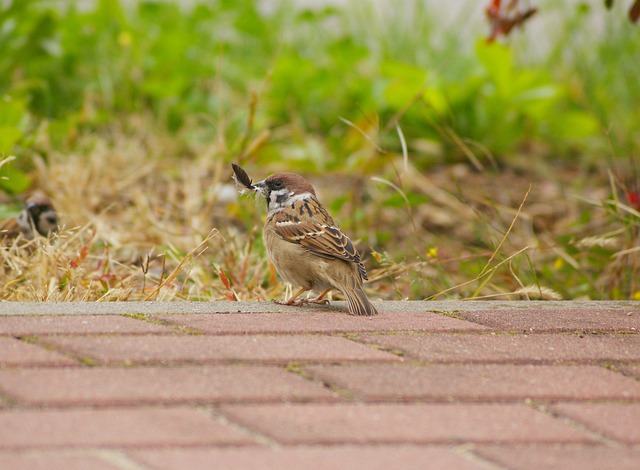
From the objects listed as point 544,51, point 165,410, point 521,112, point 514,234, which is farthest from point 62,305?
point 544,51

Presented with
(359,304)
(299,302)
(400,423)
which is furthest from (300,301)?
(400,423)

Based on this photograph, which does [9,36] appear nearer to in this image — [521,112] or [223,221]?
[223,221]

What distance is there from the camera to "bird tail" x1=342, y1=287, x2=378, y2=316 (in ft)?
10.2

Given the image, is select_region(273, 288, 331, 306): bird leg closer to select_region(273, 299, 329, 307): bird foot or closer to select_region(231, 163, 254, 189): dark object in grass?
select_region(273, 299, 329, 307): bird foot

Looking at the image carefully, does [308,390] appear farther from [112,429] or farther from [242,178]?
[242,178]

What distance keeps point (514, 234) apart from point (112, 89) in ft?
9.31

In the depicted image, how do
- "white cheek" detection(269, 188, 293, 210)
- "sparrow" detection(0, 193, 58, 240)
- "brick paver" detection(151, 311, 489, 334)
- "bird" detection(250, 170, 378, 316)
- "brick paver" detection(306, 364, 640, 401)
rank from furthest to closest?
"sparrow" detection(0, 193, 58, 240) < "white cheek" detection(269, 188, 293, 210) < "bird" detection(250, 170, 378, 316) < "brick paver" detection(151, 311, 489, 334) < "brick paver" detection(306, 364, 640, 401)

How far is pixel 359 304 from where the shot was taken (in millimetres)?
3193

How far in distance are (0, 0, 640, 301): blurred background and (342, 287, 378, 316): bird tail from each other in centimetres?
66

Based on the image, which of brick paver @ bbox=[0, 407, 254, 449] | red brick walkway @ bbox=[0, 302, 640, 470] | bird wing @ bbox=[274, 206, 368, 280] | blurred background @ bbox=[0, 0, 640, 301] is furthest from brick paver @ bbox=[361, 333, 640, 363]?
blurred background @ bbox=[0, 0, 640, 301]

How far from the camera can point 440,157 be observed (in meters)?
6.86

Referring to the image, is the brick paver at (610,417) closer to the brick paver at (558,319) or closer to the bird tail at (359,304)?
the brick paver at (558,319)

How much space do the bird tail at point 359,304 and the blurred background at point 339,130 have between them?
25.8 inches

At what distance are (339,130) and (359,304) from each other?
3.81 meters
